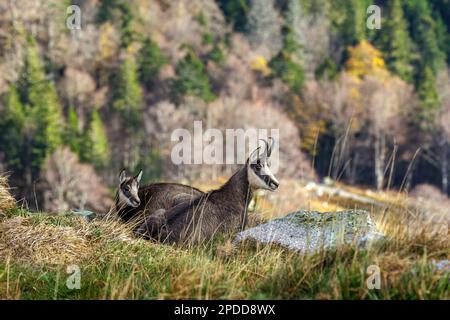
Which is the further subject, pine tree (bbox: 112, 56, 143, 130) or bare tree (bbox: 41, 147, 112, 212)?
pine tree (bbox: 112, 56, 143, 130)

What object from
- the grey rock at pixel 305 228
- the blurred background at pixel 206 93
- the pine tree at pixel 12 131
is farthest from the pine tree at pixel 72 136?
the grey rock at pixel 305 228

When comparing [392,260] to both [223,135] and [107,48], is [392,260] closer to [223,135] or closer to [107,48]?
[223,135]

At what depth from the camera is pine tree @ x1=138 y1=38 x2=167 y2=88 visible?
13200 cm

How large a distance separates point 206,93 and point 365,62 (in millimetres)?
42388

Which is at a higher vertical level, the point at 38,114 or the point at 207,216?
the point at 207,216

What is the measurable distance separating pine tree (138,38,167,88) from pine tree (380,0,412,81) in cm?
5075

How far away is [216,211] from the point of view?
472 inches

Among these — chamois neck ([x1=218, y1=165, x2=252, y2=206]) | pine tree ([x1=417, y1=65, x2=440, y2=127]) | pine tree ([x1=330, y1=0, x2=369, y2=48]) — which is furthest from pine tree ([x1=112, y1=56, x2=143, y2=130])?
chamois neck ([x1=218, y1=165, x2=252, y2=206])

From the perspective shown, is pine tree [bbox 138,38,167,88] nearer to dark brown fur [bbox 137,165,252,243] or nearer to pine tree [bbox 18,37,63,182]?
pine tree [bbox 18,37,63,182]

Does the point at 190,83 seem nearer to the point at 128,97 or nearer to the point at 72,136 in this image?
the point at 128,97

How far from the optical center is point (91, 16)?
15588 cm

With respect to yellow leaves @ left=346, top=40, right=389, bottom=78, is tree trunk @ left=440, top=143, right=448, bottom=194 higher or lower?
lower

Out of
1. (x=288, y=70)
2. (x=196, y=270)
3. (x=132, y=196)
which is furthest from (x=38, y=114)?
(x=196, y=270)
